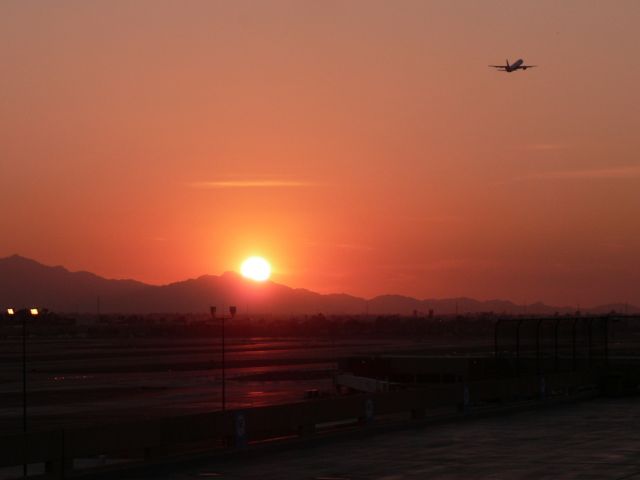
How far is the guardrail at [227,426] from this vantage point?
1978 cm

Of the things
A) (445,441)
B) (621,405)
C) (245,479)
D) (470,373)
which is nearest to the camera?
(245,479)

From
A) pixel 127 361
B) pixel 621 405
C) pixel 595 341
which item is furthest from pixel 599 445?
pixel 127 361

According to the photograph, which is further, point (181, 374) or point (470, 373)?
point (181, 374)

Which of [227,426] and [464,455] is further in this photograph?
[227,426]

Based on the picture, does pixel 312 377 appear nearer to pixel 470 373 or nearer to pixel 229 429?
pixel 470 373

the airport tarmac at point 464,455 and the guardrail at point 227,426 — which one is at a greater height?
the guardrail at point 227,426

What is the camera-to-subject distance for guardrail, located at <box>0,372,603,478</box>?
779 inches

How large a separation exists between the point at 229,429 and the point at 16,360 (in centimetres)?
8438

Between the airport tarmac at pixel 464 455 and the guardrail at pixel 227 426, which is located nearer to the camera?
the guardrail at pixel 227 426

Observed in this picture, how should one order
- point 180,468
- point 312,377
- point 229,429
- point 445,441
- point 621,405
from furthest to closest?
point 312,377 → point 621,405 → point 445,441 → point 229,429 → point 180,468

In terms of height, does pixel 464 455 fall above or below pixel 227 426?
below

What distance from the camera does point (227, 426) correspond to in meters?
24.1

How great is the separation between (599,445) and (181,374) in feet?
179

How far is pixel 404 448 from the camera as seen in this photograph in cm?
2481
